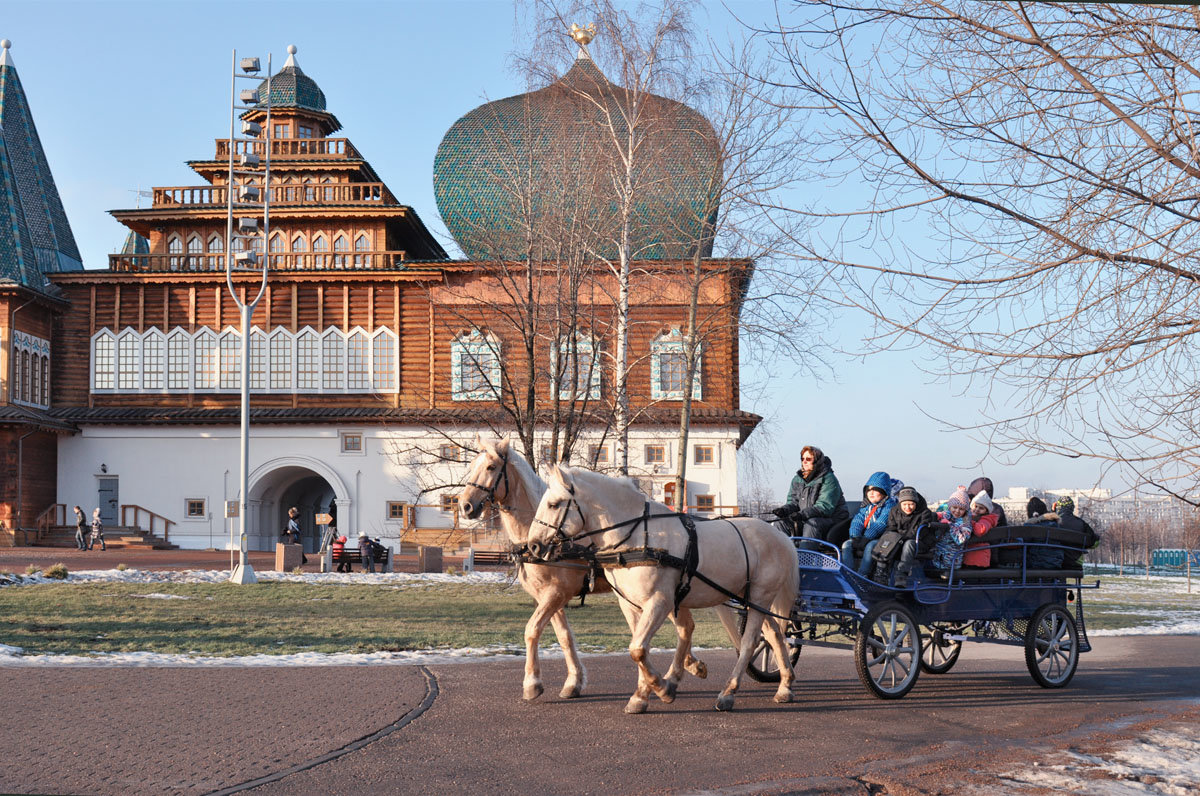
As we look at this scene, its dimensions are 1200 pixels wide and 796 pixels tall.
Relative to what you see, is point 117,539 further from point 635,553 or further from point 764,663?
point 635,553

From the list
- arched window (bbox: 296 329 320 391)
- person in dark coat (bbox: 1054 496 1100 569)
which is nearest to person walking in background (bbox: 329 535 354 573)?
arched window (bbox: 296 329 320 391)

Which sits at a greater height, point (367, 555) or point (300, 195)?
point (300, 195)

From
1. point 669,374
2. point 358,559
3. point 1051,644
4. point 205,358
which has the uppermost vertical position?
point 205,358

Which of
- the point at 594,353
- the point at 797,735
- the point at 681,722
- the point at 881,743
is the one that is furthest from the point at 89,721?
the point at 594,353

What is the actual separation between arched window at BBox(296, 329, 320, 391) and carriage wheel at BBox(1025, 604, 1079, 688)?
3505 centimetres

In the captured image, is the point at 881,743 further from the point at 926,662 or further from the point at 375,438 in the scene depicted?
the point at 375,438

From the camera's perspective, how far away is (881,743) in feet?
26.3

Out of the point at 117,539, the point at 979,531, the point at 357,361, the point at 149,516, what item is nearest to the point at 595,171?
the point at 979,531

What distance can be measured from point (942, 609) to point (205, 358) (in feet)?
123

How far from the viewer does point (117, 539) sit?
3953cm

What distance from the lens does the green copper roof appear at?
139ft

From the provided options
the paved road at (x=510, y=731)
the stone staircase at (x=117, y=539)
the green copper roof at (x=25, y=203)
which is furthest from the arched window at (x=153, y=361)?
the paved road at (x=510, y=731)

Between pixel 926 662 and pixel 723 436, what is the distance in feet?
93.5

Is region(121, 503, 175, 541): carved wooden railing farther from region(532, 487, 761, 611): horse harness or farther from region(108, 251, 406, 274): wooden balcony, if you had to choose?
region(532, 487, 761, 611): horse harness
